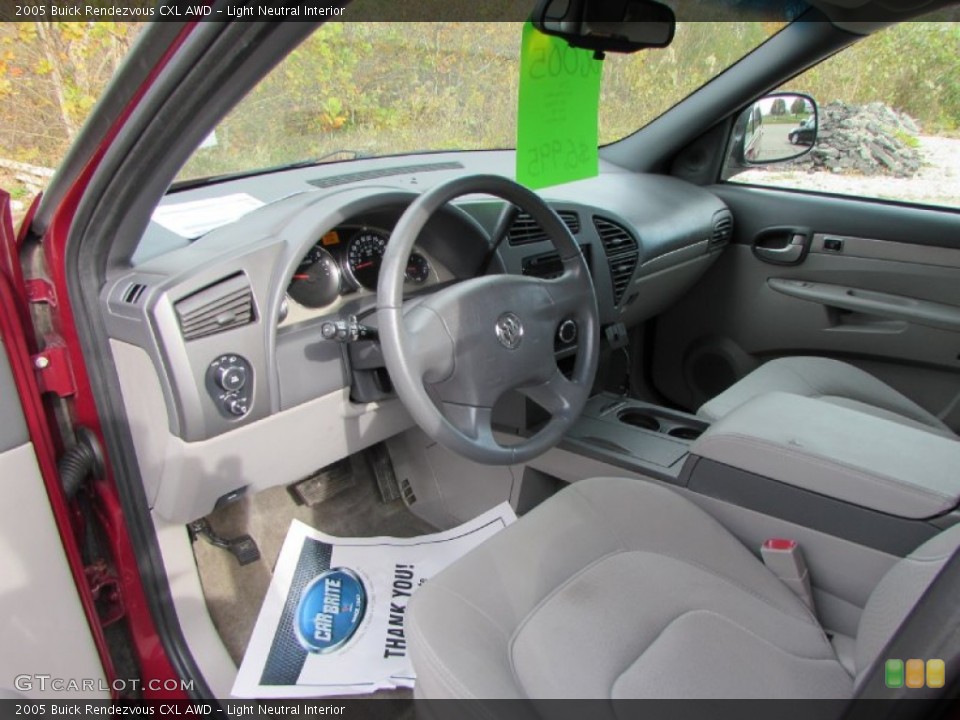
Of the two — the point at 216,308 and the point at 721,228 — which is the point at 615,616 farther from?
the point at 721,228

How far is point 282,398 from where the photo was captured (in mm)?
1361

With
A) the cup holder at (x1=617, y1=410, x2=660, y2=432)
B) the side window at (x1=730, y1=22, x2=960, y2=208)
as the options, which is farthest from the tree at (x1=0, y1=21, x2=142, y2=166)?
the side window at (x1=730, y1=22, x2=960, y2=208)

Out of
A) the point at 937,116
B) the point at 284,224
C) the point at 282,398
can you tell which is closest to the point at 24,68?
the point at 284,224

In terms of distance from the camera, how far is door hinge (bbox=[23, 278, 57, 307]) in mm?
1208

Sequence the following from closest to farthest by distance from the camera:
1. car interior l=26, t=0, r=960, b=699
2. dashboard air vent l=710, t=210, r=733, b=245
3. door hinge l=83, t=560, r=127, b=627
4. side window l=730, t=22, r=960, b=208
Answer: car interior l=26, t=0, r=960, b=699, door hinge l=83, t=560, r=127, b=627, side window l=730, t=22, r=960, b=208, dashboard air vent l=710, t=210, r=733, b=245

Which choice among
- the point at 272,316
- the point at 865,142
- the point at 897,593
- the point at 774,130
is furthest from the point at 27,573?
the point at 865,142

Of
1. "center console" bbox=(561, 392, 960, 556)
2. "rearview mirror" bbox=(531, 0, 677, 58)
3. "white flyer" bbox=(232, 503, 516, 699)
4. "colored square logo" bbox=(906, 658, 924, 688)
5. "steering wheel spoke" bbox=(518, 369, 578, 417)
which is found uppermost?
"rearview mirror" bbox=(531, 0, 677, 58)

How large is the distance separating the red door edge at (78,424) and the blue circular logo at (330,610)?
0.28 m

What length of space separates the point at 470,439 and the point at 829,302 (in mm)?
1585

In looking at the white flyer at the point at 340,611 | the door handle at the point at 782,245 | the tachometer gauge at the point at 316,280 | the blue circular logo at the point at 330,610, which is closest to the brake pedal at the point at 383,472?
the white flyer at the point at 340,611

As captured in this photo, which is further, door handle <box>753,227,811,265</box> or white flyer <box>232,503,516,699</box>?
door handle <box>753,227,811,265</box>

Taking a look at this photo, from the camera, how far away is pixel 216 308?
120 centimetres

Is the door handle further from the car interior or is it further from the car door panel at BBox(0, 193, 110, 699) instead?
the car door panel at BBox(0, 193, 110, 699)

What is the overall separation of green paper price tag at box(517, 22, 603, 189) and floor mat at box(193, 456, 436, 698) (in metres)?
1.10
